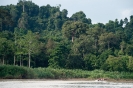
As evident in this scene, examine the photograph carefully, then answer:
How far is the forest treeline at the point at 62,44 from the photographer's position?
54.5 metres

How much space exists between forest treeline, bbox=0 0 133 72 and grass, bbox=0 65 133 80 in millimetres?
4422

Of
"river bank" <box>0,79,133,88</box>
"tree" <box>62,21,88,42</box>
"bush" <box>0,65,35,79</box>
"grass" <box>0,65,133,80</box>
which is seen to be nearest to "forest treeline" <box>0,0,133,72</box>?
"tree" <box>62,21,88,42</box>

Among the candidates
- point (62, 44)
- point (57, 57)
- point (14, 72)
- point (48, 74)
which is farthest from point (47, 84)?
point (62, 44)

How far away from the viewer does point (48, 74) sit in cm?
4859

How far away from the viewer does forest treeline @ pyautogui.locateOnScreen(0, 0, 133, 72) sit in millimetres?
54469

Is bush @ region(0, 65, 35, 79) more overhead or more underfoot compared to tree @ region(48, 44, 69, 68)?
more underfoot

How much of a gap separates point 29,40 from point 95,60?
15216 millimetres

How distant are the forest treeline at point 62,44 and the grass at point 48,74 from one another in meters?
4.42

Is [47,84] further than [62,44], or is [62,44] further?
[62,44]

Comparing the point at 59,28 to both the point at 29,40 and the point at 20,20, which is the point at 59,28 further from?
the point at 29,40

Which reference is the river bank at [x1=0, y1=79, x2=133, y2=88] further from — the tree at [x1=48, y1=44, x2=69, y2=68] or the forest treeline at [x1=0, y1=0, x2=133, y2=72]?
the tree at [x1=48, y1=44, x2=69, y2=68]

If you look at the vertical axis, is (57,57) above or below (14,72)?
above

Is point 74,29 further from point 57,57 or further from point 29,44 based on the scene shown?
point 29,44

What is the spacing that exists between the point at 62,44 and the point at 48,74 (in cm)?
1138
